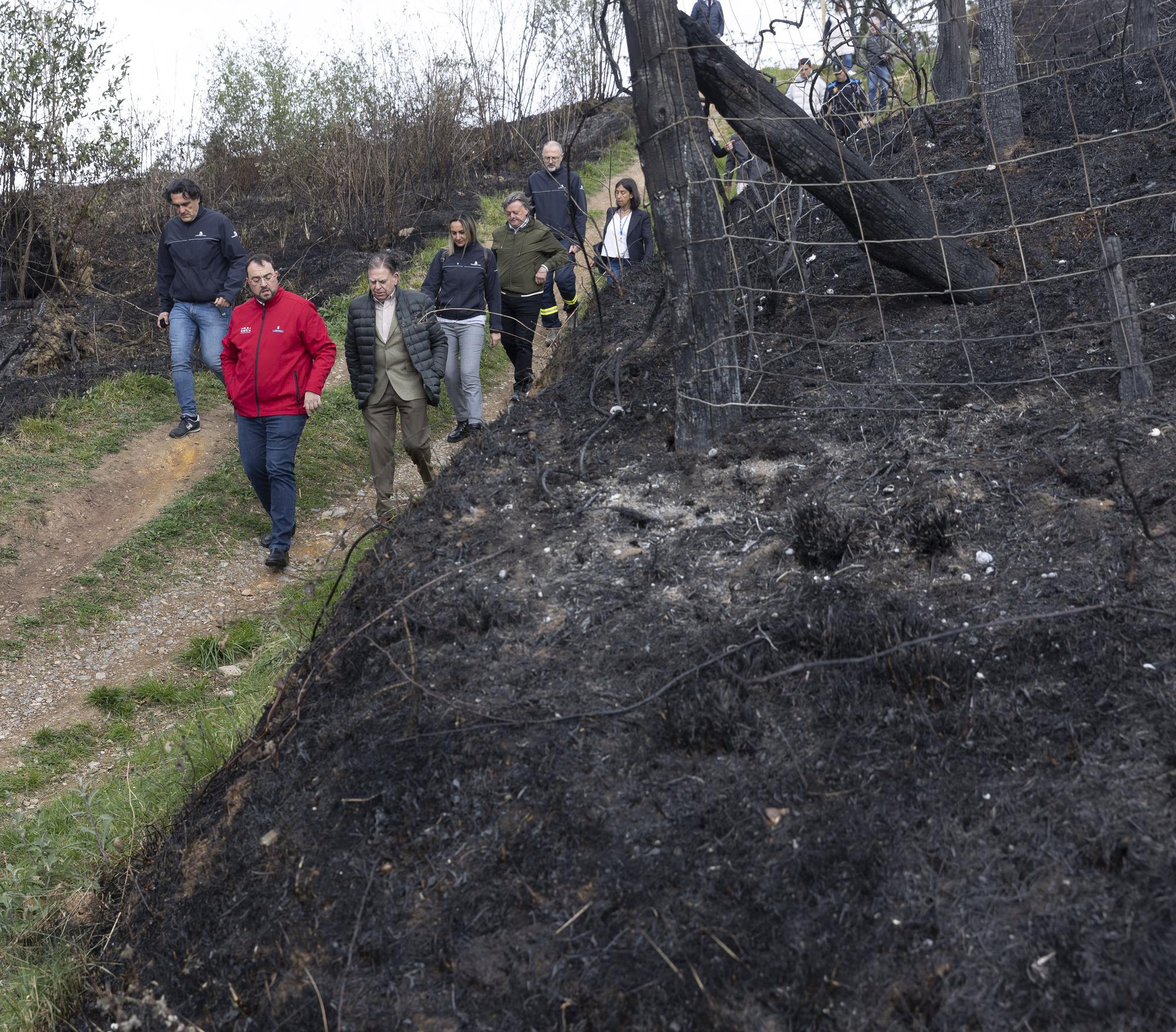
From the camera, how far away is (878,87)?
7832mm

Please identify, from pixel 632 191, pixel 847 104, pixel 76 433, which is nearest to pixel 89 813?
pixel 76 433

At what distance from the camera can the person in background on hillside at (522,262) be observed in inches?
309

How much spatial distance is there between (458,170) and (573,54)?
8.04ft

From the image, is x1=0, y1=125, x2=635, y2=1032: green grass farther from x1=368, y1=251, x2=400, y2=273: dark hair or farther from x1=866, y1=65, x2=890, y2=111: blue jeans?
x1=866, y1=65, x2=890, y2=111: blue jeans

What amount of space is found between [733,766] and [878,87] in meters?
6.25

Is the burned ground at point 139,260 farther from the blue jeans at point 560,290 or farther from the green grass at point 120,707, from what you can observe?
the blue jeans at point 560,290

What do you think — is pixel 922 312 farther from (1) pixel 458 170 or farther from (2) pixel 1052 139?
(1) pixel 458 170

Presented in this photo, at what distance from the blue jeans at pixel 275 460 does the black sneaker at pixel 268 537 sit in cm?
2

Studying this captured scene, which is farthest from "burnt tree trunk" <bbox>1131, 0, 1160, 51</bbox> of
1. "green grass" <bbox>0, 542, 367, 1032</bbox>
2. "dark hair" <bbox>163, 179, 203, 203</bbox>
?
"green grass" <bbox>0, 542, 367, 1032</bbox>

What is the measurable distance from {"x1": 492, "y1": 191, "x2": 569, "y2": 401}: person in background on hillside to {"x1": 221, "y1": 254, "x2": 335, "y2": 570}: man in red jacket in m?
1.67

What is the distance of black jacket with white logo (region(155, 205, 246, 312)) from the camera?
24.8ft

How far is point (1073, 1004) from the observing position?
7.96ft

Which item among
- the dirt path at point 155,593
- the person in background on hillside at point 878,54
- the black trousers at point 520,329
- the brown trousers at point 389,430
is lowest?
the dirt path at point 155,593

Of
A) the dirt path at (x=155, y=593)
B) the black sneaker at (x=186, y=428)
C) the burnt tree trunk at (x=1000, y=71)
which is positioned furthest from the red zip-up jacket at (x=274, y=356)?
the burnt tree trunk at (x=1000, y=71)
